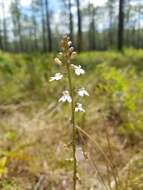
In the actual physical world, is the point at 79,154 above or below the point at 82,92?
below

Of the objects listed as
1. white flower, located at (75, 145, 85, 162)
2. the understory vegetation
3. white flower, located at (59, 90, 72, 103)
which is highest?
white flower, located at (59, 90, 72, 103)

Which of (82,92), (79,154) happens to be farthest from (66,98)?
(79,154)

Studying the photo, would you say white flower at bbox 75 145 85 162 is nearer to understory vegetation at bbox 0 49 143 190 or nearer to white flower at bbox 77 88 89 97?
understory vegetation at bbox 0 49 143 190

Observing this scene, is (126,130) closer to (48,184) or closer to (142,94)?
(142,94)

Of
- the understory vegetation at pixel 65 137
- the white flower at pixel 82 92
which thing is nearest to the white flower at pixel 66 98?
the white flower at pixel 82 92

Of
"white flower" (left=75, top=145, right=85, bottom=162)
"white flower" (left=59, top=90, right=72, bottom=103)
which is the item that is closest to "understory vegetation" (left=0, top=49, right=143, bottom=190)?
"white flower" (left=75, top=145, right=85, bottom=162)

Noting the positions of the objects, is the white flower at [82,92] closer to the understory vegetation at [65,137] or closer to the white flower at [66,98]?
the white flower at [66,98]

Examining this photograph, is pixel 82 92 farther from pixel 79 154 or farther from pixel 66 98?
pixel 79 154

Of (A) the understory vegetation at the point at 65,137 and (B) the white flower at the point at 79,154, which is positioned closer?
(B) the white flower at the point at 79,154

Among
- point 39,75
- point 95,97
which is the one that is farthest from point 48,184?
point 39,75
